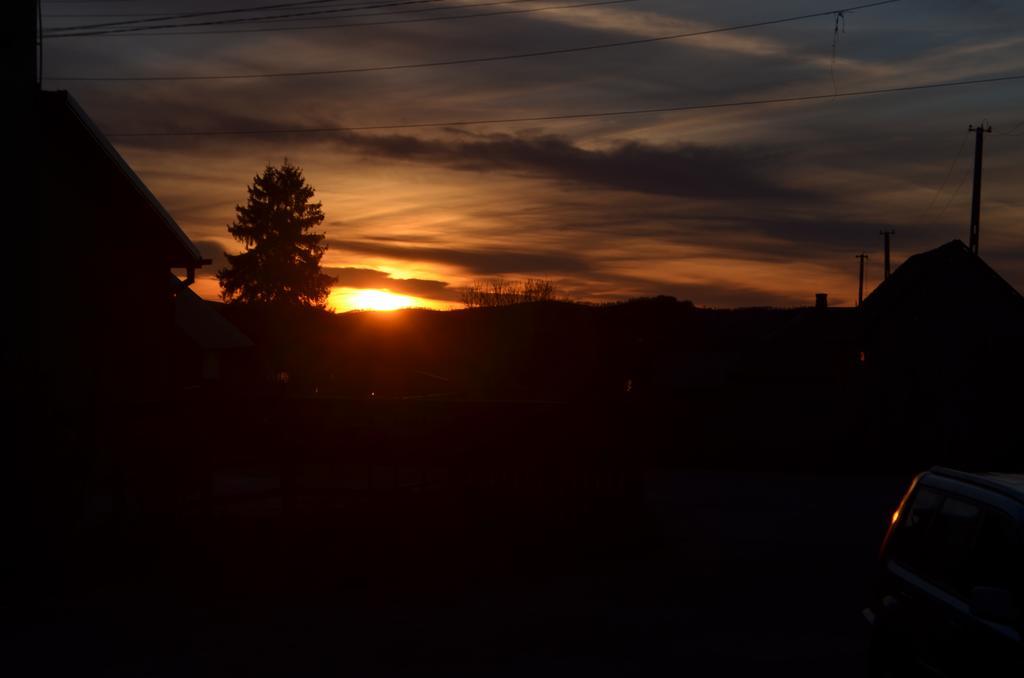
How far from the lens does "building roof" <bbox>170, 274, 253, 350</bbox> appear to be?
39.6m

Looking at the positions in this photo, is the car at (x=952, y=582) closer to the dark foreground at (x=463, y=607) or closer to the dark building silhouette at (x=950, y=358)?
the dark foreground at (x=463, y=607)

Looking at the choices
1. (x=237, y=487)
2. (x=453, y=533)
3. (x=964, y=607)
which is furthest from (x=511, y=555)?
(x=237, y=487)

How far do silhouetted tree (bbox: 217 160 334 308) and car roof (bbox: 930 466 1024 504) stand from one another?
235 feet

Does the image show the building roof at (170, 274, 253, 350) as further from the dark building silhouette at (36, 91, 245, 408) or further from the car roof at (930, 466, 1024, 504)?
the car roof at (930, 466, 1024, 504)

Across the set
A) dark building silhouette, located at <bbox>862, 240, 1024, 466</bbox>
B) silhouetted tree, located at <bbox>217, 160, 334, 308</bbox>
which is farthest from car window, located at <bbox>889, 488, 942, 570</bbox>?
silhouetted tree, located at <bbox>217, 160, 334, 308</bbox>

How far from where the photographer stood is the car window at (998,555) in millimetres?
6074

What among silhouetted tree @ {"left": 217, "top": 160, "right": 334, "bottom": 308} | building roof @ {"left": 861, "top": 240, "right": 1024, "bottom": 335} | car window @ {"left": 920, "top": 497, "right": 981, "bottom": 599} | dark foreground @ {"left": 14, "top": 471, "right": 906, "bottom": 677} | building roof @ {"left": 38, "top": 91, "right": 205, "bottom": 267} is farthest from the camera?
silhouetted tree @ {"left": 217, "top": 160, "right": 334, "bottom": 308}

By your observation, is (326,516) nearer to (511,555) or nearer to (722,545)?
(511,555)

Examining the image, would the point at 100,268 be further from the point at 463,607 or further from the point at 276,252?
the point at 276,252

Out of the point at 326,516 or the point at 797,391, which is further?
the point at 797,391

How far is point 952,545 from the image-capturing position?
6.96m

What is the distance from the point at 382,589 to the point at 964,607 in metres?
7.71

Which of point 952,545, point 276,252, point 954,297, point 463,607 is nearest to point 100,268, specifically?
point 463,607

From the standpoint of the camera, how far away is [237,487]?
80.5 feet
